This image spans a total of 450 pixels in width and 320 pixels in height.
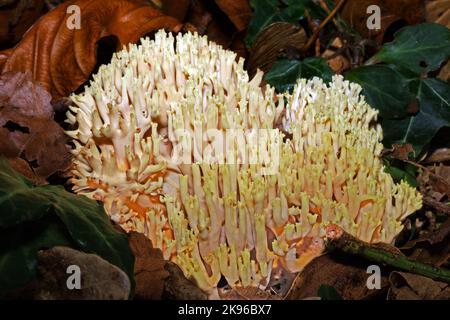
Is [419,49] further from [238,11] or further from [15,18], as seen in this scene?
[15,18]

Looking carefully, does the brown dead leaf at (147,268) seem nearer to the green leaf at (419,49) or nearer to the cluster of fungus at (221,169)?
the cluster of fungus at (221,169)

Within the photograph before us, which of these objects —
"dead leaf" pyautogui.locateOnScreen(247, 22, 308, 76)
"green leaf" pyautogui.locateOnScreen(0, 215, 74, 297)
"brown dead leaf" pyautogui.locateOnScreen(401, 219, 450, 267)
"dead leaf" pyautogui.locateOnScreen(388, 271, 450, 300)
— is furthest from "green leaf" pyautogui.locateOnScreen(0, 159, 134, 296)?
"dead leaf" pyautogui.locateOnScreen(247, 22, 308, 76)

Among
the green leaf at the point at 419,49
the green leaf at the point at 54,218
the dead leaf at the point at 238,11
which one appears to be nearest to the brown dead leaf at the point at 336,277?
the green leaf at the point at 54,218

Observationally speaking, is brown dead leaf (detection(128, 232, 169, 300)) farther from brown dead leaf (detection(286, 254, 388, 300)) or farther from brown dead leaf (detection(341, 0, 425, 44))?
brown dead leaf (detection(341, 0, 425, 44))

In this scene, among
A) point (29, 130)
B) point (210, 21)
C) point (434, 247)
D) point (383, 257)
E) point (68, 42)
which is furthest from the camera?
point (210, 21)

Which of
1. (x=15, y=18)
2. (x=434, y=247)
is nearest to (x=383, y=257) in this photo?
(x=434, y=247)

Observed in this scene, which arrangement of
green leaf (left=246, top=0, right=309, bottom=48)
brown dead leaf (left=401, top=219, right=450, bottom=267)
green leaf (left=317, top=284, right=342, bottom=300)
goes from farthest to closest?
green leaf (left=246, top=0, right=309, bottom=48) < brown dead leaf (left=401, top=219, right=450, bottom=267) < green leaf (left=317, top=284, right=342, bottom=300)
